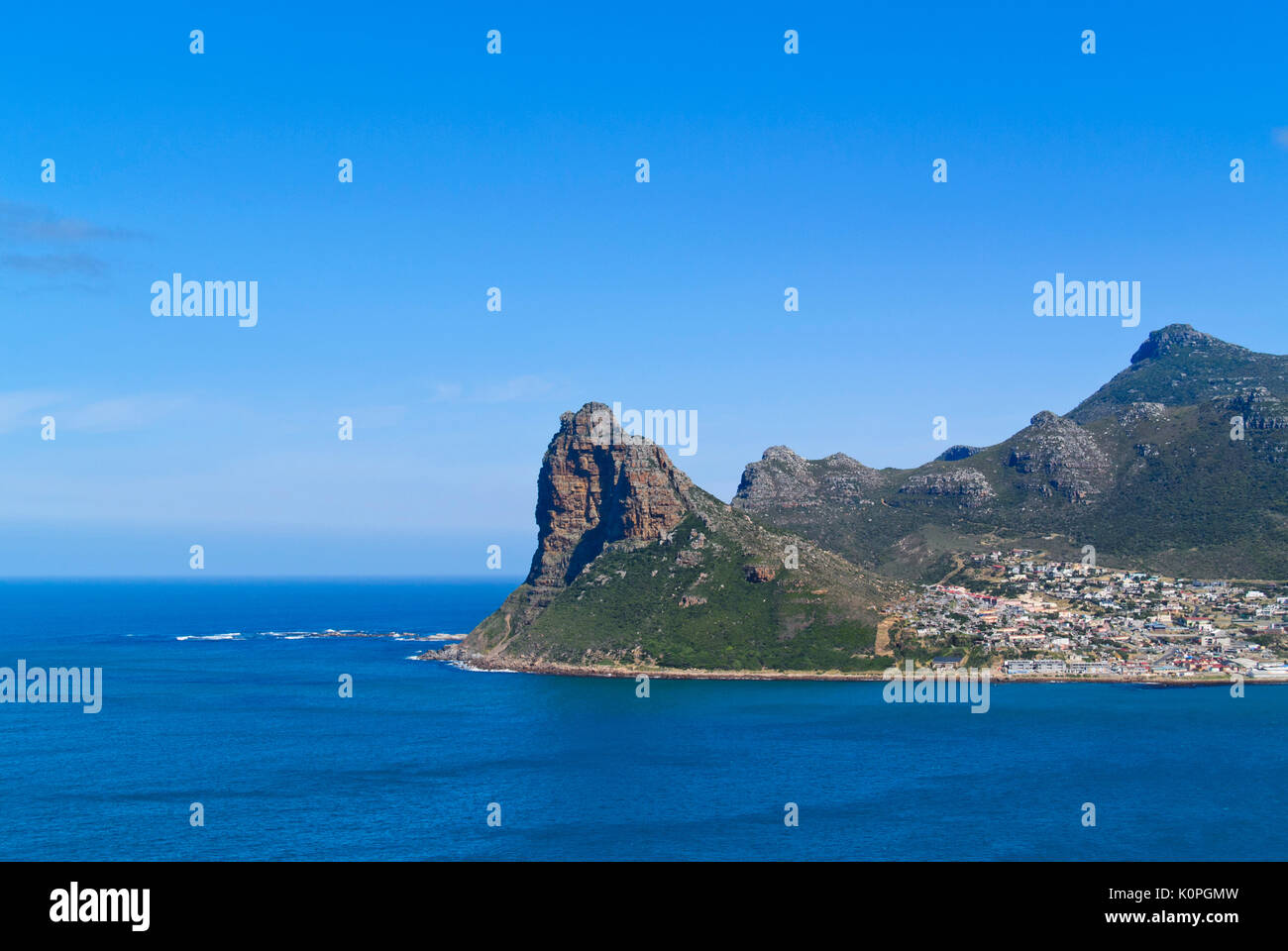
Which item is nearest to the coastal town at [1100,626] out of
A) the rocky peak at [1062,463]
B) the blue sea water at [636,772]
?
the blue sea water at [636,772]

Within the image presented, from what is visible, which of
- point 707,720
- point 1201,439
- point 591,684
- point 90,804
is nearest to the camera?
point 90,804

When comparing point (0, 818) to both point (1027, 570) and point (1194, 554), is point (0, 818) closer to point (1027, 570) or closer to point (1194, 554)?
point (1027, 570)

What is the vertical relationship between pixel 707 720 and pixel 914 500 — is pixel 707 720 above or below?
below

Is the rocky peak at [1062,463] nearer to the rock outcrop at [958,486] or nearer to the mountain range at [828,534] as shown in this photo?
the mountain range at [828,534]

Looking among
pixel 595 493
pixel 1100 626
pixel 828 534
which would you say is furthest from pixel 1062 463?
pixel 595 493

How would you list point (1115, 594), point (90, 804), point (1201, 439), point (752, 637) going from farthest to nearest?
point (1201, 439) → point (1115, 594) → point (752, 637) → point (90, 804)

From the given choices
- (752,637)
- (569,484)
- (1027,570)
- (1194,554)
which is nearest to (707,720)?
(752,637)

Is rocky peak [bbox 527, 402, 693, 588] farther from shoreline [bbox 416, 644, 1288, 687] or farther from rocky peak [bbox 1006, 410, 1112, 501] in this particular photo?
rocky peak [bbox 1006, 410, 1112, 501]
